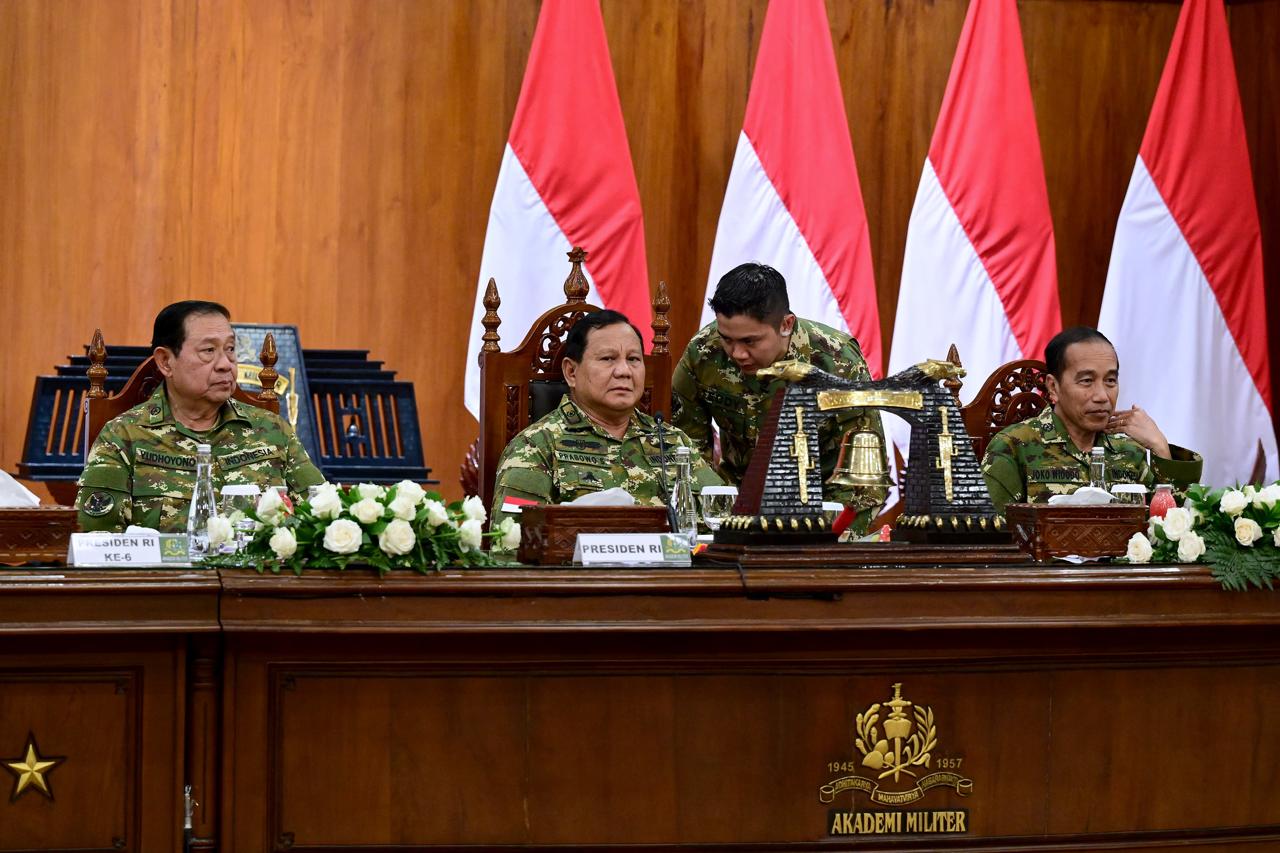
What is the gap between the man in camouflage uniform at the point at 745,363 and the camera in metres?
3.40

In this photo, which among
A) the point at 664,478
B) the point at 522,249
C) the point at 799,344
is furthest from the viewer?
the point at 522,249

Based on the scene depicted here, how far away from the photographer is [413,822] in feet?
7.09

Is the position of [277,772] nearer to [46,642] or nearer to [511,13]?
[46,642]

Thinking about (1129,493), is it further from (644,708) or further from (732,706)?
(644,708)

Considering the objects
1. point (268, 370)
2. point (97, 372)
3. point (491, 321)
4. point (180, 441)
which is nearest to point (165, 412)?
point (180, 441)

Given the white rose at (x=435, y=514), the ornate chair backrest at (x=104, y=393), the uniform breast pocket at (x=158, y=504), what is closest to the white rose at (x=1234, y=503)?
the white rose at (x=435, y=514)

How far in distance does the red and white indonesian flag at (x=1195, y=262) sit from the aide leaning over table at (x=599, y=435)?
2151 mm

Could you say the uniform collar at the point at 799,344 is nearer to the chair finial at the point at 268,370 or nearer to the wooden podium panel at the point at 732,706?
the chair finial at the point at 268,370

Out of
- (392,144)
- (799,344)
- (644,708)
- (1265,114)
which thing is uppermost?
(1265,114)

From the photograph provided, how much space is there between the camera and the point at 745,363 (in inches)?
137

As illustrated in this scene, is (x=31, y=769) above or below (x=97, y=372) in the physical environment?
below

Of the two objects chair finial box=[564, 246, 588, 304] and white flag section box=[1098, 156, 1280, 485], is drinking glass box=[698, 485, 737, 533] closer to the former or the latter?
chair finial box=[564, 246, 588, 304]

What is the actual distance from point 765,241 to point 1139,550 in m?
2.57

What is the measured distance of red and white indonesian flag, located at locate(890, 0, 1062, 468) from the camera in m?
4.85
